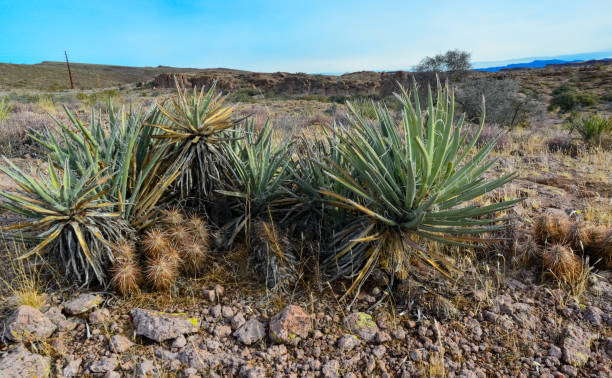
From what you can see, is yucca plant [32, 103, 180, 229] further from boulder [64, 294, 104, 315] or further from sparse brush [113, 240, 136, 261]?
boulder [64, 294, 104, 315]

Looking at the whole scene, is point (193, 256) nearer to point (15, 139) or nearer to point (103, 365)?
point (103, 365)

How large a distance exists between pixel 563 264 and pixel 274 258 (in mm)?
2011

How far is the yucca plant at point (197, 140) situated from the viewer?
7.86ft

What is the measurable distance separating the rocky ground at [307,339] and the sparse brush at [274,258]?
196 millimetres

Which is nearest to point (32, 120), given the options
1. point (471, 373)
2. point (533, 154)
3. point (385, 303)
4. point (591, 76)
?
point (385, 303)

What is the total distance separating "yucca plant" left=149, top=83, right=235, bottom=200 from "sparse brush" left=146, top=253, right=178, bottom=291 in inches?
19.9

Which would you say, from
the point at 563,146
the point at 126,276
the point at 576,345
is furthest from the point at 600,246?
the point at 563,146

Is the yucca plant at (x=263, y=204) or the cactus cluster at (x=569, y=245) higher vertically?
the yucca plant at (x=263, y=204)

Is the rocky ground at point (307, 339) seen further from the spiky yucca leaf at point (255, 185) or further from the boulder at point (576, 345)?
the spiky yucca leaf at point (255, 185)

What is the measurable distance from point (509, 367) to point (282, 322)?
4.06 feet

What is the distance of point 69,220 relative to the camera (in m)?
1.92

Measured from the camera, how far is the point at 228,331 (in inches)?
77.1

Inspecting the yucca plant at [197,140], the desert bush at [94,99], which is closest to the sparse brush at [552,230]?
the yucca plant at [197,140]

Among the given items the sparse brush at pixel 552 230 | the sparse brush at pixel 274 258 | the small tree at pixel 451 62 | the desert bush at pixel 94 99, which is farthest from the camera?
the small tree at pixel 451 62
